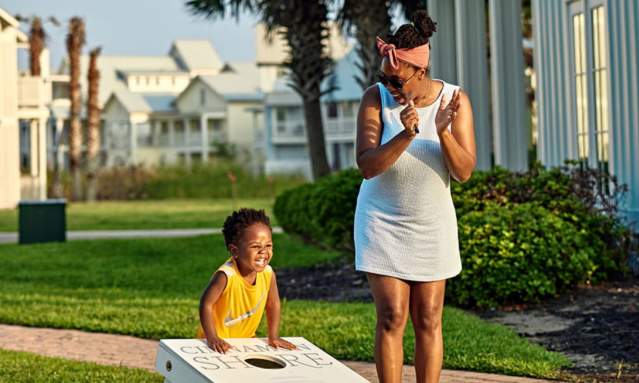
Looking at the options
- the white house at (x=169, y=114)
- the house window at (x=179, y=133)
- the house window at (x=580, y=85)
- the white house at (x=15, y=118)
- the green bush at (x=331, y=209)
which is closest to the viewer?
the house window at (x=580, y=85)

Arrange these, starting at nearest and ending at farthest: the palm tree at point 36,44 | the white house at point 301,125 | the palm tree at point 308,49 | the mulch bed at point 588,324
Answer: the mulch bed at point 588,324 → the palm tree at point 308,49 → the palm tree at point 36,44 → the white house at point 301,125

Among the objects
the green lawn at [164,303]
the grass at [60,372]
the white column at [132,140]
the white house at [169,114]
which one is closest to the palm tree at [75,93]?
the white house at [169,114]

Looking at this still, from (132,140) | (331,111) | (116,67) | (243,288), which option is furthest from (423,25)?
(116,67)

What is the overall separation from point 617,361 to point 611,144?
174 inches

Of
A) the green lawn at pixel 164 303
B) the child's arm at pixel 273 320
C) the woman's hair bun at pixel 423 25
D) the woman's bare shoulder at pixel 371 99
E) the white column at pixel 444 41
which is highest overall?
the white column at pixel 444 41

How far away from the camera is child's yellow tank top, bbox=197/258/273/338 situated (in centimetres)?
585

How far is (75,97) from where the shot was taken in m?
47.4

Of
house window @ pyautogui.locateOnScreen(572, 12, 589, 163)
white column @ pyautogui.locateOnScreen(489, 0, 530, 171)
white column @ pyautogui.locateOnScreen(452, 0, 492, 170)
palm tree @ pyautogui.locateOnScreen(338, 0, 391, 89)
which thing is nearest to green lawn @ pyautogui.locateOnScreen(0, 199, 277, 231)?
palm tree @ pyautogui.locateOnScreen(338, 0, 391, 89)

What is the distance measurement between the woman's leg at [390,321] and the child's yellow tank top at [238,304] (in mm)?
631

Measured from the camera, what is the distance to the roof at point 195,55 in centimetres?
9044

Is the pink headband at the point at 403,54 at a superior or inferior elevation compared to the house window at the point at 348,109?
inferior

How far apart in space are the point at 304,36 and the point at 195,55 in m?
68.7

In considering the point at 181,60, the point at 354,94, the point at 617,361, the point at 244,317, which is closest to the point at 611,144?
the point at 617,361

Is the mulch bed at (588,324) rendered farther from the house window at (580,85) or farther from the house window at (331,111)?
the house window at (331,111)
